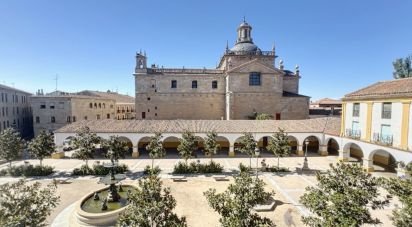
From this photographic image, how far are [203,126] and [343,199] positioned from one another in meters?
20.9

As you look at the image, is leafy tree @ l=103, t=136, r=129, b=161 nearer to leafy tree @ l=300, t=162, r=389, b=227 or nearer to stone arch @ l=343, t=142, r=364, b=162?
leafy tree @ l=300, t=162, r=389, b=227

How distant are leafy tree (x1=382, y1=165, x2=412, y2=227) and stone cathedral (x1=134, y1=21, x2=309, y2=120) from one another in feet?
93.8

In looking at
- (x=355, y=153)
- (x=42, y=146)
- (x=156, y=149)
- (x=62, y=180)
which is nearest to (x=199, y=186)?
(x=156, y=149)

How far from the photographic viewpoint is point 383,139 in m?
18.9

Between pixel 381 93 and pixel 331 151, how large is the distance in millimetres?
11740

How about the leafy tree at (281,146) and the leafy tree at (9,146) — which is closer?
the leafy tree at (9,146)

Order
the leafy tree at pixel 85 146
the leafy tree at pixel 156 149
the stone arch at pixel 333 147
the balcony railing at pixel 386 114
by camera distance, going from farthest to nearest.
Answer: the stone arch at pixel 333 147
the leafy tree at pixel 156 149
the leafy tree at pixel 85 146
the balcony railing at pixel 386 114

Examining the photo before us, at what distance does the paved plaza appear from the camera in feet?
40.3

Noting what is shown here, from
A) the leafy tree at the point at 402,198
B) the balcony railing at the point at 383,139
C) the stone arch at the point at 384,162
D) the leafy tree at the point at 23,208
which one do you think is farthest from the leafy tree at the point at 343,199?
the stone arch at the point at 384,162

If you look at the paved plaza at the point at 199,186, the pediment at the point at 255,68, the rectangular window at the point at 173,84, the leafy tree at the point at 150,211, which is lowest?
the paved plaza at the point at 199,186

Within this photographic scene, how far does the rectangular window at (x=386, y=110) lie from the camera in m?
18.8

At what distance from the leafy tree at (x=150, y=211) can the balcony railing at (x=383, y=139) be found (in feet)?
65.5

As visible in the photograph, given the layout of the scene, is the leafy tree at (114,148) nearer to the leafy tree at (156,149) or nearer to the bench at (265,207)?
the leafy tree at (156,149)

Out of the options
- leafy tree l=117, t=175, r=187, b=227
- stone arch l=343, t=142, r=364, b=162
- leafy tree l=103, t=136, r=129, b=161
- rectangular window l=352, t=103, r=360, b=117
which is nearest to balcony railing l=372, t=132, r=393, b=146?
rectangular window l=352, t=103, r=360, b=117
